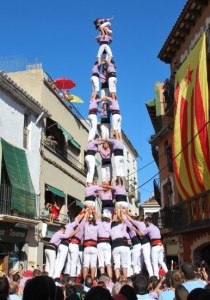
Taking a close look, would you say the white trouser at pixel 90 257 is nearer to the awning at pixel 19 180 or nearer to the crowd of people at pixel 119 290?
the crowd of people at pixel 119 290

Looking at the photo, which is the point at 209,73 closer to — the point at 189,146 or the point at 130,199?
the point at 189,146

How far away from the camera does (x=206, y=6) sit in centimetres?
1747

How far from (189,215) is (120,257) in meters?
7.25

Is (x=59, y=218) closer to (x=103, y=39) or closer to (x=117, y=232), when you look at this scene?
(x=103, y=39)

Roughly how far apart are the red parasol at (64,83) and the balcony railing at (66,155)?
6.19m

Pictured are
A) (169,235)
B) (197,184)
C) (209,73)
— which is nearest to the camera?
(197,184)

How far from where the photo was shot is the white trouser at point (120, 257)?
10320 millimetres

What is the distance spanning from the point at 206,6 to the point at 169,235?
11.2 m

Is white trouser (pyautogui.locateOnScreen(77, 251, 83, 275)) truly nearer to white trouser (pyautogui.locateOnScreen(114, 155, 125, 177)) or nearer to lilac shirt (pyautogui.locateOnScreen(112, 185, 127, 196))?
lilac shirt (pyautogui.locateOnScreen(112, 185, 127, 196))

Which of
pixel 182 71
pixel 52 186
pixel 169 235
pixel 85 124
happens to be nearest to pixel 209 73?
pixel 182 71

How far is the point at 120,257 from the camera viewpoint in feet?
34.1

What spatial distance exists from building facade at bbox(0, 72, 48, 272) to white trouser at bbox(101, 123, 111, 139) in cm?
584

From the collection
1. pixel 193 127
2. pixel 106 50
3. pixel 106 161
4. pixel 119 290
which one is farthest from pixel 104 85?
pixel 119 290

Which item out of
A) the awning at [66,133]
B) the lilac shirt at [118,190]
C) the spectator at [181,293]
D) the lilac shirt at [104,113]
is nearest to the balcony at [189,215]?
the lilac shirt at [118,190]
